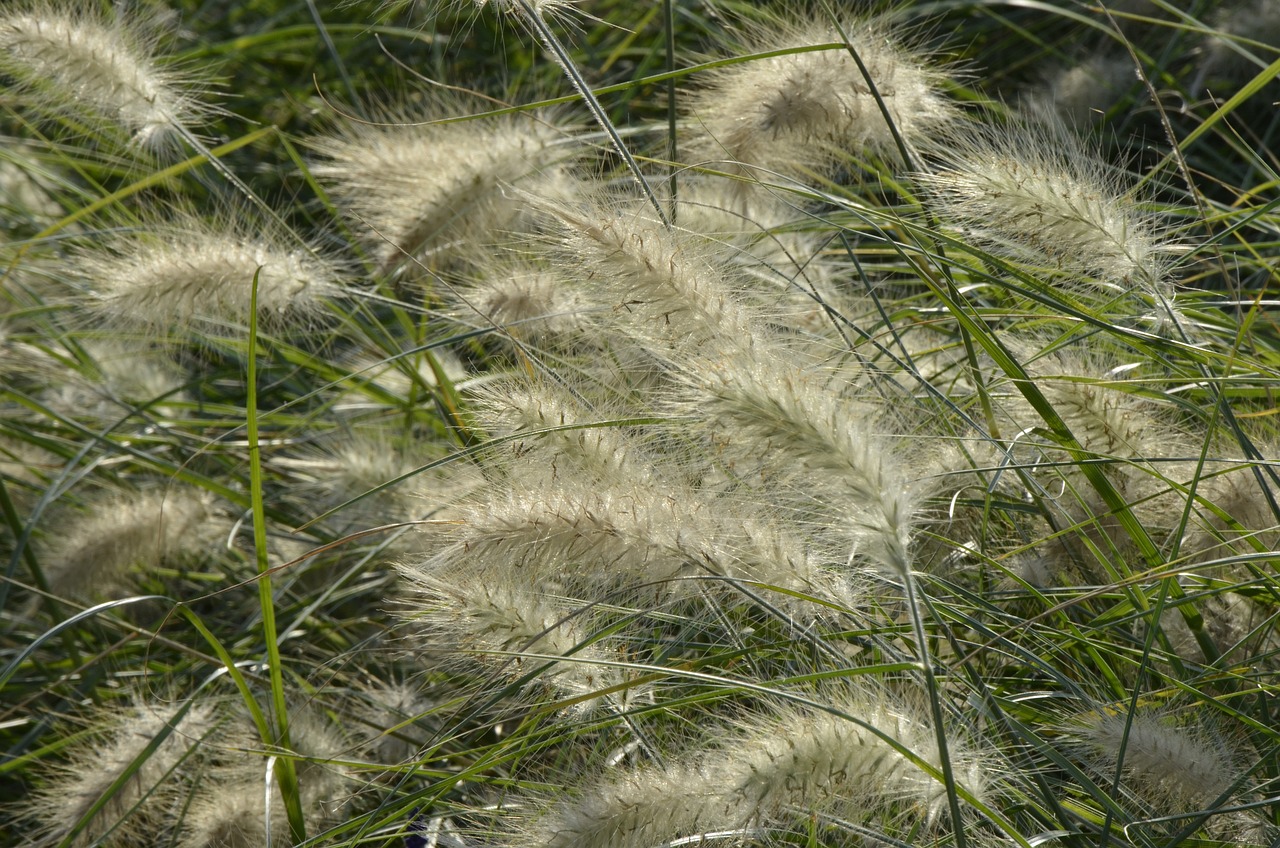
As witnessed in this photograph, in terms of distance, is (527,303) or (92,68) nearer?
(527,303)

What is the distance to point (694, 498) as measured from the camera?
4.85ft

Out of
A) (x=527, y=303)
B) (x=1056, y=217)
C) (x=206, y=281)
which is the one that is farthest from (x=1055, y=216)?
(x=206, y=281)

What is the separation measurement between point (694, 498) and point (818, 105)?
2.77 ft

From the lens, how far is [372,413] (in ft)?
9.39

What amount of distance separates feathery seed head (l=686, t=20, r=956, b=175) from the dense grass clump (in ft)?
0.03

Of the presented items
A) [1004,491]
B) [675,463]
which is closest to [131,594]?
[675,463]

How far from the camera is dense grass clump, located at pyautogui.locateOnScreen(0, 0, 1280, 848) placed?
55.6 inches

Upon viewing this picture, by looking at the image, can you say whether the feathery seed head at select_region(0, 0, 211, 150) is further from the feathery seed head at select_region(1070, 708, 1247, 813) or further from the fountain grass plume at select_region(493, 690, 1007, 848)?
the feathery seed head at select_region(1070, 708, 1247, 813)

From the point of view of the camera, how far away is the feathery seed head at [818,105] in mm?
1939

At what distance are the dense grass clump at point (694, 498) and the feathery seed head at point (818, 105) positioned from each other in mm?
11

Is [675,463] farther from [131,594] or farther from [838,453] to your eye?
[131,594]

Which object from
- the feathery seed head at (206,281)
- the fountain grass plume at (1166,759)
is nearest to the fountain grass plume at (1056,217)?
the fountain grass plume at (1166,759)

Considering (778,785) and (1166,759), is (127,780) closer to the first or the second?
(778,785)

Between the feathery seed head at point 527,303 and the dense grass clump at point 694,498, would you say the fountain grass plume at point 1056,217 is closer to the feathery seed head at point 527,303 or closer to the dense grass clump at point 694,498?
the dense grass clump at point 694,498
